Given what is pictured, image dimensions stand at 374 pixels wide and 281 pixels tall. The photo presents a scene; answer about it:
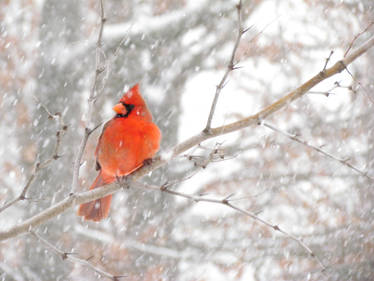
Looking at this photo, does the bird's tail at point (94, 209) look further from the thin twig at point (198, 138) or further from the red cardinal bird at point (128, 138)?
the thin twig at point (198, 138)

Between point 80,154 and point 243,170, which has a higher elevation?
point 243,170

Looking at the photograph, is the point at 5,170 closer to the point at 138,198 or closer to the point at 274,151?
the point at 138,198

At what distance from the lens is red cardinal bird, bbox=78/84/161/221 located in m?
3.14

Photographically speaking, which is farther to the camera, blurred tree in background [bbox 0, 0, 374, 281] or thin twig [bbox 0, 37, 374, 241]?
blurred tree in background [bbox 0, 0, 374, 281]

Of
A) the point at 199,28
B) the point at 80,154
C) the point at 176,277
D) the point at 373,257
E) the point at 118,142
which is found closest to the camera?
the point at 80,154

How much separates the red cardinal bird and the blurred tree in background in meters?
1.74

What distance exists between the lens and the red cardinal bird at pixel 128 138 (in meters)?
3.14

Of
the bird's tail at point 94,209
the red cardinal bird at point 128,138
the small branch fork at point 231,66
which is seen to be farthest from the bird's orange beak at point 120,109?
the small branch fork at point 231,66

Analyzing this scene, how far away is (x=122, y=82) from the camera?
19.3ft

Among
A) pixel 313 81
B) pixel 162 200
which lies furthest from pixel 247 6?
pixel 313 81

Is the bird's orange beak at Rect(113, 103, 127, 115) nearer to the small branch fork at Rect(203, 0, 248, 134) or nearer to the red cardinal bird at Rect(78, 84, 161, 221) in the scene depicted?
the red cardinal bird at Rect(78, 84, 161, 221)

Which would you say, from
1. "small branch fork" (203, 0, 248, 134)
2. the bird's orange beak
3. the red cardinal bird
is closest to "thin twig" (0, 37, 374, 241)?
"small branch fork" (203, 0, 248, 134)

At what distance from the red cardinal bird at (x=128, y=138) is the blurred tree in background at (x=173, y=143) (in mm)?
1735

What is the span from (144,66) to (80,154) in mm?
3625
